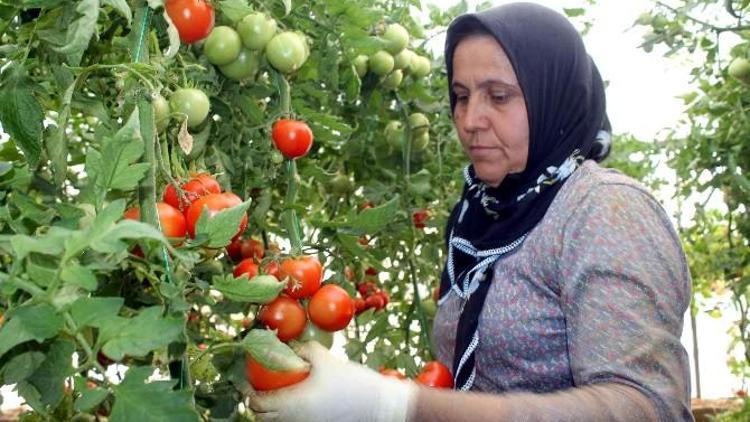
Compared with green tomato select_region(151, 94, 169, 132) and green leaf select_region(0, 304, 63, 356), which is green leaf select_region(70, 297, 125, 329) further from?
green tomato select_region(151, 94, 169, 132)

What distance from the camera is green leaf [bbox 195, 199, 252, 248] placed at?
30.8 inches

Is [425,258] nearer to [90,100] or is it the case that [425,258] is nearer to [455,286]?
[455,286]

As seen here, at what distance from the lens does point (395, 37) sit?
1.66 m

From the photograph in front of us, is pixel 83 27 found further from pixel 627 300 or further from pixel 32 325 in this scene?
pixel 627 300

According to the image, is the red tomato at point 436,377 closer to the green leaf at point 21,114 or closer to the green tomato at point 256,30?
the green tomato at point 256,30

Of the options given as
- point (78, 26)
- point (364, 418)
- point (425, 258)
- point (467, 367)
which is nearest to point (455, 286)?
point (467, 367)

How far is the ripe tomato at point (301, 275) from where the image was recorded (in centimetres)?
105

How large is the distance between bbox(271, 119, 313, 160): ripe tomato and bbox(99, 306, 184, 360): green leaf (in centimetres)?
58

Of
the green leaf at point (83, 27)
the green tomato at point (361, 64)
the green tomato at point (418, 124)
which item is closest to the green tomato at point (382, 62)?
the green tomato at point (361, 64)

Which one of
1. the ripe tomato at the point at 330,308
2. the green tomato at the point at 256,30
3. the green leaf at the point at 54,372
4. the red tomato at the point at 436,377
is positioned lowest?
Result: the red tomato at the point at 436,377

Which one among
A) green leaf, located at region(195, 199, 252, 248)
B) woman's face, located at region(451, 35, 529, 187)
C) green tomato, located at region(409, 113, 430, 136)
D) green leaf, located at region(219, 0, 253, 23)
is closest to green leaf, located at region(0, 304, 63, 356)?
green leaf, located at region(195, 199, 252, 248)

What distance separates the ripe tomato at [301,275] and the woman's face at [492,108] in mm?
358

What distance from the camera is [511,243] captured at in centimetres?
128

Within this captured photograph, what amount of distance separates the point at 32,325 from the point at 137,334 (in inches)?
2.7
